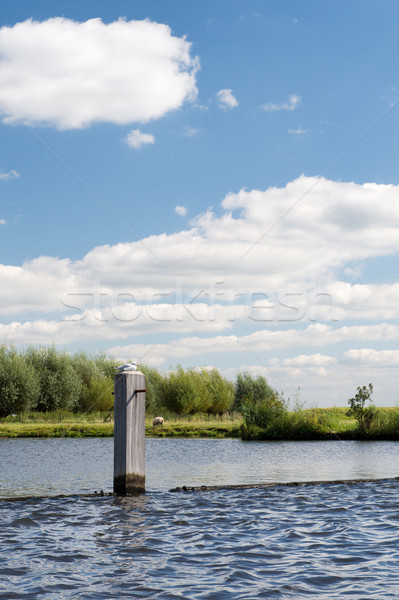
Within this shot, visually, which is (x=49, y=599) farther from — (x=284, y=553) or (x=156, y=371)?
(x=156, y=371)

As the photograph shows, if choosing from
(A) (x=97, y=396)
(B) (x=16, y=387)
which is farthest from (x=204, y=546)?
(A) (x=97, y=396)

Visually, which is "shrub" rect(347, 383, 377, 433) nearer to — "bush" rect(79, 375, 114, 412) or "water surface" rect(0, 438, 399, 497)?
"water surface" rect(0, 438, 399, 497)

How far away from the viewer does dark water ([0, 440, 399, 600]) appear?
228 inches

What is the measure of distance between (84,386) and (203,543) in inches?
1898

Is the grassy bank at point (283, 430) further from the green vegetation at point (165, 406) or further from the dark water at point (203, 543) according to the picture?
the dark water at point (203, 543)

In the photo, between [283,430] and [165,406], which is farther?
[165,406]

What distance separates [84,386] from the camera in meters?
54.2

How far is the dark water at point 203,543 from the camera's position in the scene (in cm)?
579

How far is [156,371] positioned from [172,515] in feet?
164

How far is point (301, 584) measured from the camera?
5848 mm

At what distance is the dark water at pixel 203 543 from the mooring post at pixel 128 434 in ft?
1.00

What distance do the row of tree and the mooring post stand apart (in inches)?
1588

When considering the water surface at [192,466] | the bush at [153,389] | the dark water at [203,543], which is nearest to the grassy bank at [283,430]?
the water surface at [192,466]

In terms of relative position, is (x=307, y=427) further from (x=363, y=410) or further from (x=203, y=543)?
(x=203, y=543)
